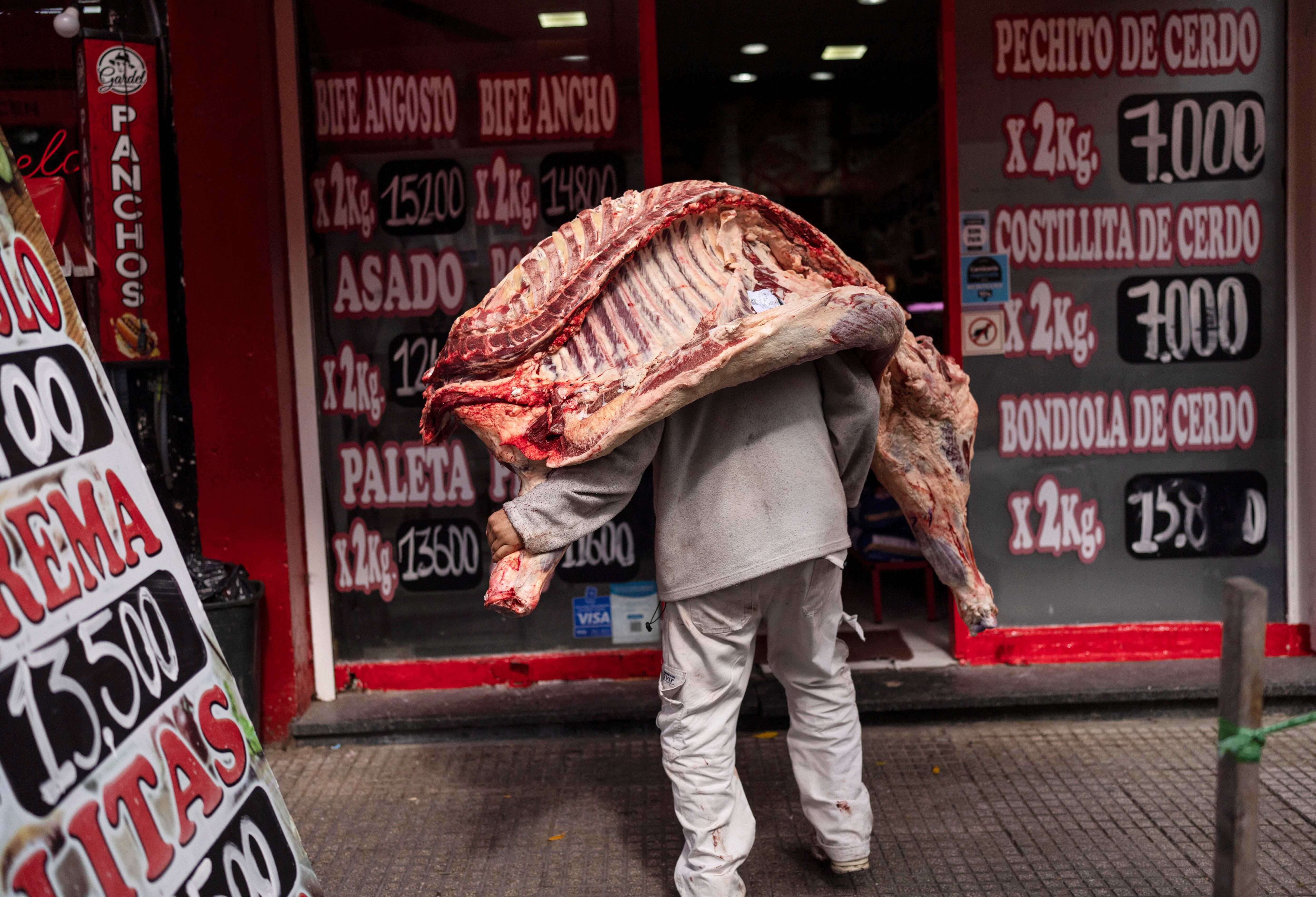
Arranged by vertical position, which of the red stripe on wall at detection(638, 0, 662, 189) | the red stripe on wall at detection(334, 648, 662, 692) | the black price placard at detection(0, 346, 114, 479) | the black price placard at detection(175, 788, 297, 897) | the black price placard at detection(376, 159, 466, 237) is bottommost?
the red stripe on wall at detection(334, 648, 662, 692)

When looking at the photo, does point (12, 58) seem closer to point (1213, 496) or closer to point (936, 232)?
point (936, 232)

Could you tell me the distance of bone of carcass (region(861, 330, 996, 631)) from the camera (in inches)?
125

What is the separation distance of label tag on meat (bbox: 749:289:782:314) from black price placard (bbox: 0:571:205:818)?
1.58m

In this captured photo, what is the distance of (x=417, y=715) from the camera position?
14.4ft

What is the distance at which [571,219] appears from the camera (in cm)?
455

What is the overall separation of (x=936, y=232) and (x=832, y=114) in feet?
9.88

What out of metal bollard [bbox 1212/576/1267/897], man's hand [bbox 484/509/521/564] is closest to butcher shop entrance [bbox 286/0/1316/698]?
man's hand [bbox 484/509/521/564]

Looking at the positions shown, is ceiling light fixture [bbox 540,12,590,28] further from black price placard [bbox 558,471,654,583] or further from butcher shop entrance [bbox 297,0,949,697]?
black price placard [bbox 558,471,654,583]

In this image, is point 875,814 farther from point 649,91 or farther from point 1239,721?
point 649,91

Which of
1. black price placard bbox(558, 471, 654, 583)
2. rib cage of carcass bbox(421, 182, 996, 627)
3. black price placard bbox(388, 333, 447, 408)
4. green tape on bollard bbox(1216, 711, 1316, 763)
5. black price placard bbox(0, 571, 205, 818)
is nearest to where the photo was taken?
black price placard bbox(0, 571, 205, 818)

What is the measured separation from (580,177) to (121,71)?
1.90 m

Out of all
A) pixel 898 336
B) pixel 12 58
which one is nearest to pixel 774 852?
pixel 898 336

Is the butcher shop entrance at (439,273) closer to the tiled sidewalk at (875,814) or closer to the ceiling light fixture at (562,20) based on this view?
the ceiling light fixture at (562,20)

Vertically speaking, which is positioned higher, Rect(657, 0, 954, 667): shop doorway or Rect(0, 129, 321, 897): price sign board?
Rect(657, 0, 954, 667): shop doorway
